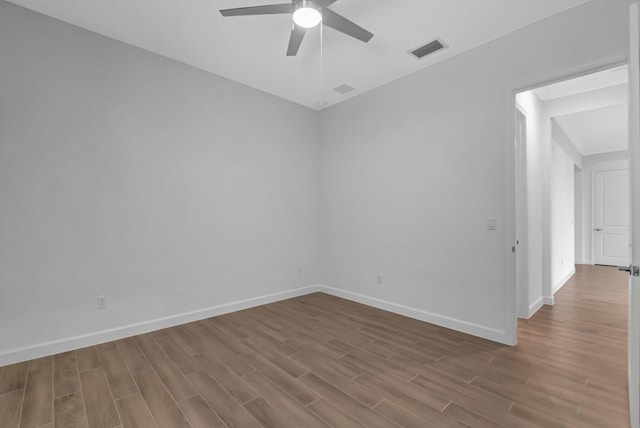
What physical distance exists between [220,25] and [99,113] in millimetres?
1489

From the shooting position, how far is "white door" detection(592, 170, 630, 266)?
6.94 metres

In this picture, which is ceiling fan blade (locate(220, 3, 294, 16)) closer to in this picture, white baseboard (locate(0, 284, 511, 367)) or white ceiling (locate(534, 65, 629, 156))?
white ceiling (locate(534, 65, 629, 156))

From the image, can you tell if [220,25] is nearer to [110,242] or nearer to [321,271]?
[110,242]

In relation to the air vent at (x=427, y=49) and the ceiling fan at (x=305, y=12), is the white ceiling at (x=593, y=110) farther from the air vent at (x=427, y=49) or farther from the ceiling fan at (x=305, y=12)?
the ceiling fan at (x=305, y=12)

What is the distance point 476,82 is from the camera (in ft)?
9.95

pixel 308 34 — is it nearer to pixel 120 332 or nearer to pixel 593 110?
pixel 120 332

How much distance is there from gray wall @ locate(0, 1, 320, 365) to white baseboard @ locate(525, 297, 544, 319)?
3.23m

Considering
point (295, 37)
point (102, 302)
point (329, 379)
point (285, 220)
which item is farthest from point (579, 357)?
point (102, 302)

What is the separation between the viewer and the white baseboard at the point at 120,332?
8.09ft

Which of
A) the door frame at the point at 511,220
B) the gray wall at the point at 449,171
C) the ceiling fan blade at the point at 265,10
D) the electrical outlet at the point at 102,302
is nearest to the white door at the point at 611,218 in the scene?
the gray wall at the point at 449,171

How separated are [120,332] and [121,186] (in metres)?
1.49

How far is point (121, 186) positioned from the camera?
2.99 m

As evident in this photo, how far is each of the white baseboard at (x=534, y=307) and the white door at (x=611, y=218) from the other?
16.9 feet

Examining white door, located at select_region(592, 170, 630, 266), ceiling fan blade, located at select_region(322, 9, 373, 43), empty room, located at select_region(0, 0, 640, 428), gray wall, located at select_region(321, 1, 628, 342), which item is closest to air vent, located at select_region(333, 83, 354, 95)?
empty room, located at select_region(0, 0, 640, 428)
